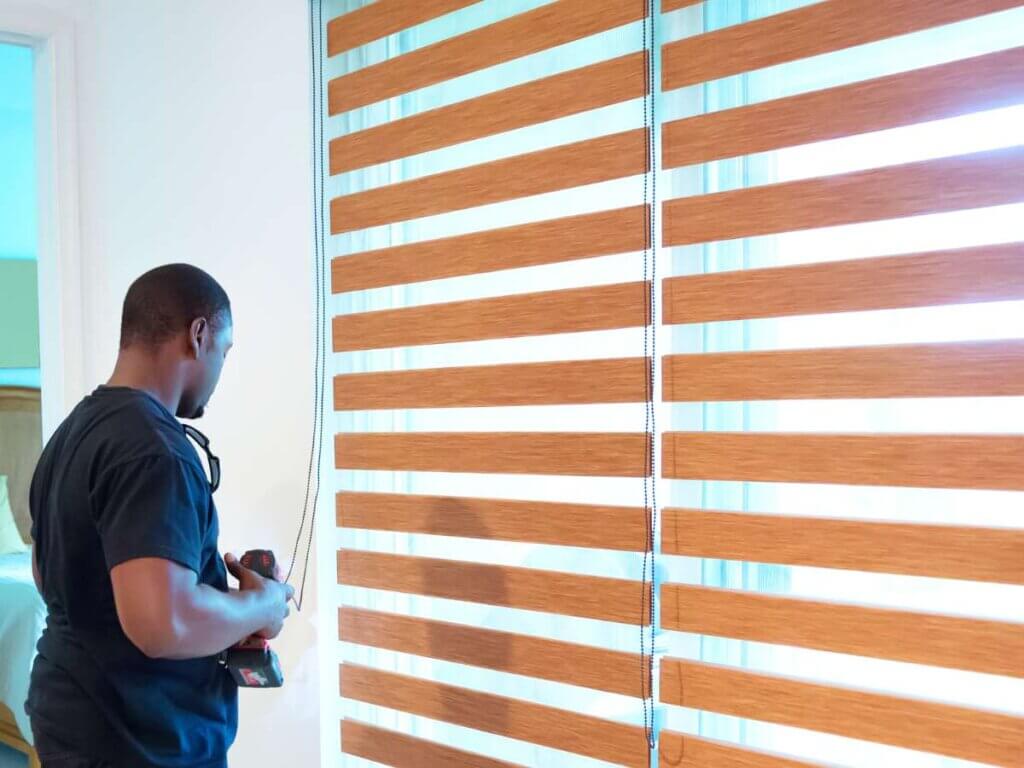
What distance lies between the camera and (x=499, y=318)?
74.3 inches

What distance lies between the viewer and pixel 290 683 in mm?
2365

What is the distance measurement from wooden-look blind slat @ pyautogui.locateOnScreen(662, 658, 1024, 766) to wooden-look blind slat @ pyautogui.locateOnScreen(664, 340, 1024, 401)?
0.40m

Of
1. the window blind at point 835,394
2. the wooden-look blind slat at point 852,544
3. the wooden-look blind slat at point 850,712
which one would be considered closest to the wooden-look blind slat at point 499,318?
the window blind at point 835,394

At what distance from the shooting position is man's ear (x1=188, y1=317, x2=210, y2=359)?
5.25ft

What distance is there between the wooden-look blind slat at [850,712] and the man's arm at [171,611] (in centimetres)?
68

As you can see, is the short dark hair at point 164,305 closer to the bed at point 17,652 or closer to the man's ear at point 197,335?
the man's ear at point 197,335

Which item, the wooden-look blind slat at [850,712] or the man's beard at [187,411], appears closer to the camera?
the wooden-look blind slat at [850,712]

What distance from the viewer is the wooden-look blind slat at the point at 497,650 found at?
5.56ft

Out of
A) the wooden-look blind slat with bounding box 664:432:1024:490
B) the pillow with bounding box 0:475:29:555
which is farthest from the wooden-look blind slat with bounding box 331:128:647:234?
the pillow with bounding box 0:475:29:555

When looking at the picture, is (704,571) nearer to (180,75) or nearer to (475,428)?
(475,428)

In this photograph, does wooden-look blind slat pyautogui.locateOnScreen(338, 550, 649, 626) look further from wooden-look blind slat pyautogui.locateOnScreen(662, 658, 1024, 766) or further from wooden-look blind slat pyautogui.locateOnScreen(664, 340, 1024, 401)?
wooden-look blind slat pyautogui.locateOnScreen(664, 340, 1024, 401)

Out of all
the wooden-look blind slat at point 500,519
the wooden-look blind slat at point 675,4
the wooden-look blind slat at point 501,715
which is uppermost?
the wooden-look blind slat at point 675,4

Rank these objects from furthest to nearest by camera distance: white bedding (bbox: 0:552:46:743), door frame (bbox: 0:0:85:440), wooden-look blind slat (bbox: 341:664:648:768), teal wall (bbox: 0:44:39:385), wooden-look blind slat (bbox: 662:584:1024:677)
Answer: teal wall (bbox: 0:44:39:385) → white bedding (bbox: 0:552:46:743) → door frame (bbox: 0:0:85:440) → wooden-look blind slat (bbox: 341:664:648:768) → wooden-look blind slat (bbox: 662:584:1024:677)


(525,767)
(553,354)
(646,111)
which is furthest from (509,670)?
(646,111)
